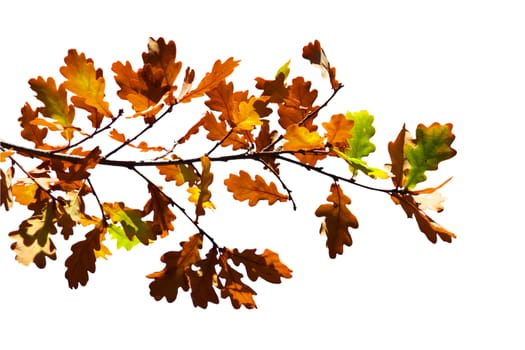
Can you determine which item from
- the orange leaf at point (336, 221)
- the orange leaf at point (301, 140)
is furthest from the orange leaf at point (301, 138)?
the orange leaf at point (336, 221)

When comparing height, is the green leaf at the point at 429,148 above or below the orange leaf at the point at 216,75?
below

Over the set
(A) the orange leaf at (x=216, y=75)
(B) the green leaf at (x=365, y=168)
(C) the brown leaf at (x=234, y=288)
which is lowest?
(C) the brown leaf at (x=234, y=288)

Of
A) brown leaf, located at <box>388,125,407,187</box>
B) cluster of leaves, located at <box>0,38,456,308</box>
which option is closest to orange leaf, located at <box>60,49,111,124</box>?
cluster of leaves, located at <box>0,38,456,308</box>

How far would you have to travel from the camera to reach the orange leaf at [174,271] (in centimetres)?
182

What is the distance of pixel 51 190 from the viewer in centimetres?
183

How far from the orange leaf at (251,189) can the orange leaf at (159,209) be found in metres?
0.15

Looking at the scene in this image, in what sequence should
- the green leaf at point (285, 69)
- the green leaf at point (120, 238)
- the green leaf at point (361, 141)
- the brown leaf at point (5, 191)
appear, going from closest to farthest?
the brown leaf at point (5, 191), the green leaf at point (361, 141), the green leaf at point (285, 69), the green leaf at point (120, 238)

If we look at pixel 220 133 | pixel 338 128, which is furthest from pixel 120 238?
pixel 338 128

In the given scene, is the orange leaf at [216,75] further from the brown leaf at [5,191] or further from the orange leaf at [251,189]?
the brown leaf at [5,191]

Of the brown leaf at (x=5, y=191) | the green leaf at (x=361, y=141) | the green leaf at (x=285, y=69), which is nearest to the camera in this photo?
the brown leaf at (x=5, y=191)

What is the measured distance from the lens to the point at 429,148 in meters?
1.71

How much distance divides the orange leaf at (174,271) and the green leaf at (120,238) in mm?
227

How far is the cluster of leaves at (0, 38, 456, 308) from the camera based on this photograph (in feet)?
5.57

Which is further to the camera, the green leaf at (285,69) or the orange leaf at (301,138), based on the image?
the green leaf at (285,69)
